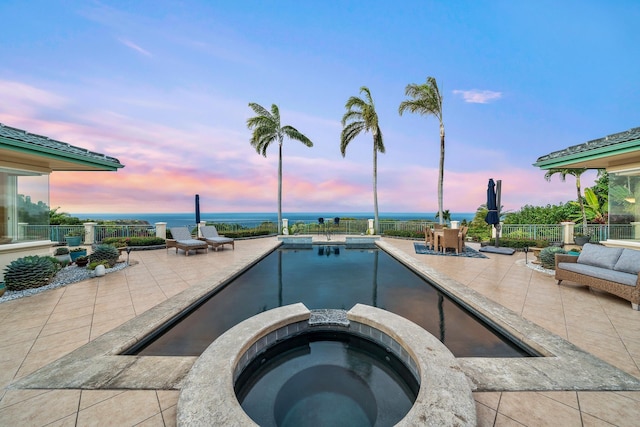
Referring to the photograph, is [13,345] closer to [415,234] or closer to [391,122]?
[415,234]

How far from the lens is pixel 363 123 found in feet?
47.3

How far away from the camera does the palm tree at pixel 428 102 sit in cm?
1241

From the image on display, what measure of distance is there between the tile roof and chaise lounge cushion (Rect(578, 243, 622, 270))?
2.84 meters

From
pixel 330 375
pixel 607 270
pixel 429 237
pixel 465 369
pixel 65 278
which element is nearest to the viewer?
pixel 465 369

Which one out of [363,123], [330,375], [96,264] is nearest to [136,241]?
[96,264]

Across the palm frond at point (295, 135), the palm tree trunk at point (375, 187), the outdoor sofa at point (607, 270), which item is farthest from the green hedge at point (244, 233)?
the outdoor sofa at point (607, 270)

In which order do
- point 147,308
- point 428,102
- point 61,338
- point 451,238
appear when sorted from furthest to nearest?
point 428,102, point 451,238, point 147,308, point 61,338

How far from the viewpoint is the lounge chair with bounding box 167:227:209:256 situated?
8.47 m

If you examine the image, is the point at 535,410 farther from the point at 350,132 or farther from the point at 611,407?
the point at 350,132

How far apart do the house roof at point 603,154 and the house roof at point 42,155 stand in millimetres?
13042

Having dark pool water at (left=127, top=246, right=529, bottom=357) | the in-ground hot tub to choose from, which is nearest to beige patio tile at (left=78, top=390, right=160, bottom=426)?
the in-ground hot tub

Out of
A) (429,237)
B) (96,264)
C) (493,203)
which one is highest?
(493,203)

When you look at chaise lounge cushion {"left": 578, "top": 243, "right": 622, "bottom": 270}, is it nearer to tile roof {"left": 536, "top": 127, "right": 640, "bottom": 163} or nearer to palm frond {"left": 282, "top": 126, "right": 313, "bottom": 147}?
tile roof {"left": 536, "top": 127, "right": 640, "bottom": 163}

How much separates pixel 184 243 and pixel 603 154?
1276cm
